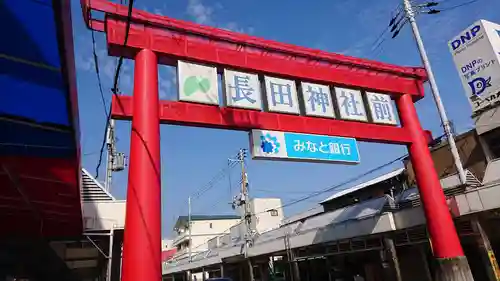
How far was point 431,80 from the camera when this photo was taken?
46.7ft

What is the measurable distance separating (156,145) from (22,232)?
23.2ft

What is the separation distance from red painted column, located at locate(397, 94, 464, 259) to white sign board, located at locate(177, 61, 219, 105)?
7066 mm

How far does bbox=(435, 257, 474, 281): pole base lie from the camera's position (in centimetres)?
1035

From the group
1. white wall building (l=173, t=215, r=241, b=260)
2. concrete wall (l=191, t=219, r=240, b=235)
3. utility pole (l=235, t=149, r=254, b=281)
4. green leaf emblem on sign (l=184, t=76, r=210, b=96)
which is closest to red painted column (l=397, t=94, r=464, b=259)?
green leaf emblem on sign (l=184, t=76, r=210, b=96)

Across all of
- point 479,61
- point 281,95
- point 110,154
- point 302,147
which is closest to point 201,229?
point 110,154

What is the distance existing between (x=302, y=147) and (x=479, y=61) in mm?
10998

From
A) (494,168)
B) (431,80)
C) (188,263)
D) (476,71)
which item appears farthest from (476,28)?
(188,263)

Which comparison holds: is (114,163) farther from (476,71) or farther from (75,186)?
(476,71)

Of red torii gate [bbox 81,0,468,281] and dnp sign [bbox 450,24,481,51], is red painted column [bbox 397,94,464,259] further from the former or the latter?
dnp sign [bbox 450,24,481,51]

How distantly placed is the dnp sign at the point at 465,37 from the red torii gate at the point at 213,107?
460 centimetres

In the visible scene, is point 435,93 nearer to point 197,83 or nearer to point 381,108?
point 381,108

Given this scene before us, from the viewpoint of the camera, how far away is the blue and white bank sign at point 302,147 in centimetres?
963

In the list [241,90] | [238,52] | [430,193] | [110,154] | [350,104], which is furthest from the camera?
[110,154]

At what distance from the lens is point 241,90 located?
10.1m
